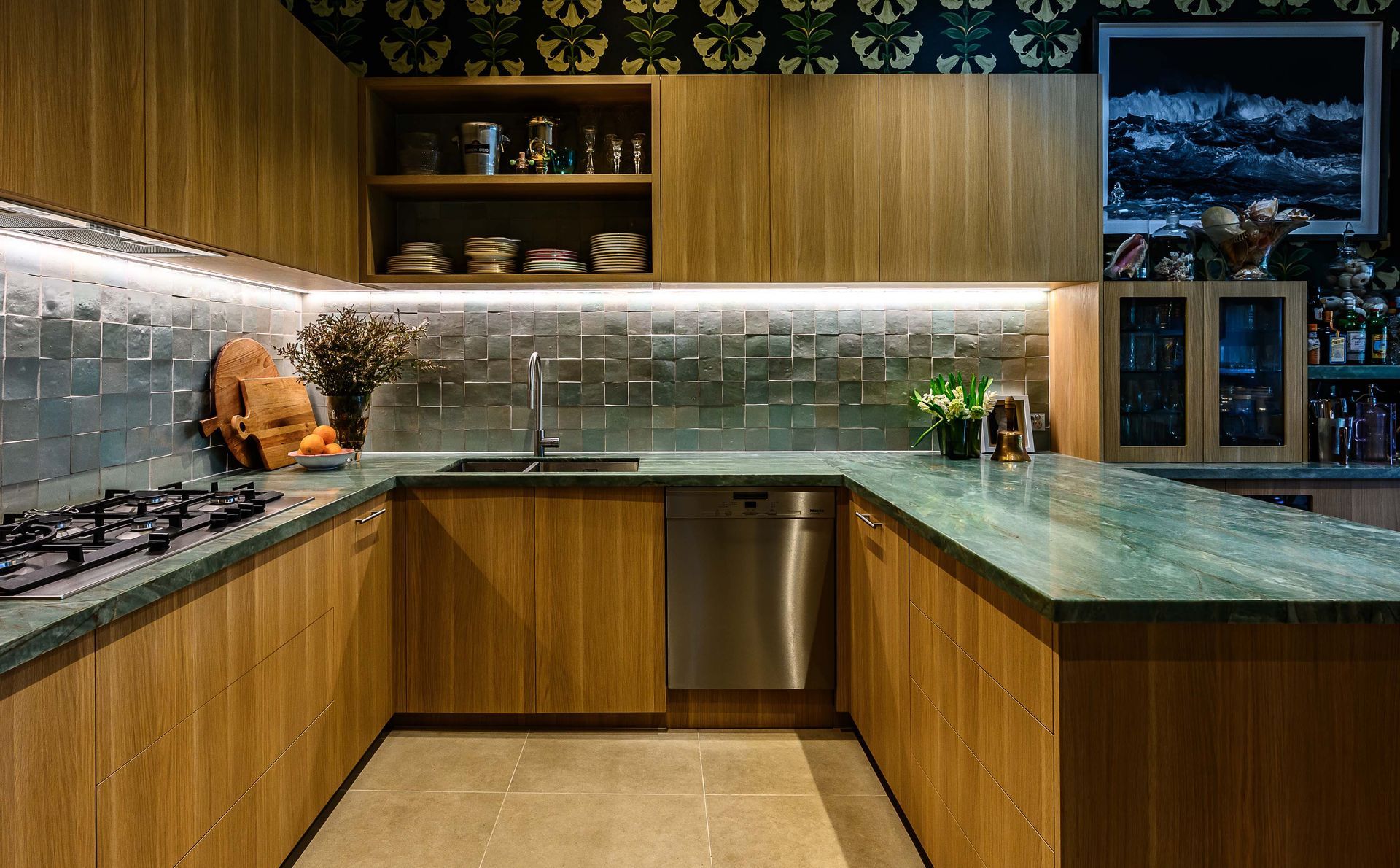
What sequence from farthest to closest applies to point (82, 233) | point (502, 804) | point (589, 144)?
1. point (589, 144)
2. point (502, 804)
3. point (82, 233)

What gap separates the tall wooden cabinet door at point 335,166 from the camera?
9.09 feet

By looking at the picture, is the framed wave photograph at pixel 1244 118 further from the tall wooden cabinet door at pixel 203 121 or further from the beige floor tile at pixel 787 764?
the tall wooden cabinet door at pixel 203 121

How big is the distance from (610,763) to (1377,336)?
3362mm

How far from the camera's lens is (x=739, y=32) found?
3379mm

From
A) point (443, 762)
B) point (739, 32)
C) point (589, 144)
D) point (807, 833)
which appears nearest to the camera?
point (807, 833)

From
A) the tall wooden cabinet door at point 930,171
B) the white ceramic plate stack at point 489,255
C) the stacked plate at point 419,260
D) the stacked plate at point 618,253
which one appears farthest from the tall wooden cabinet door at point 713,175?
the stacked plate at point 419,260

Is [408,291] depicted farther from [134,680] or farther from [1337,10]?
[1337,10]

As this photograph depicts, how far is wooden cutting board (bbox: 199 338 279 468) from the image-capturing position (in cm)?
276

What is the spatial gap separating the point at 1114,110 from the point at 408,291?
3.01 m

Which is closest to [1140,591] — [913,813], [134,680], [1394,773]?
[1394,773]

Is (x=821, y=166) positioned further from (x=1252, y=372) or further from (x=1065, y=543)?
(x=1065, y=543)

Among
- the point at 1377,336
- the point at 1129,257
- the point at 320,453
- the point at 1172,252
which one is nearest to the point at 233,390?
the point at 320,453

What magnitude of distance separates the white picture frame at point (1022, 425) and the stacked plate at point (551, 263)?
1.74 meters

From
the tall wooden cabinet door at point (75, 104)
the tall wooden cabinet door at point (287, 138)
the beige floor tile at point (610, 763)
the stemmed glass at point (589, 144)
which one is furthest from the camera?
the stemmed glass at point (589, 144)
